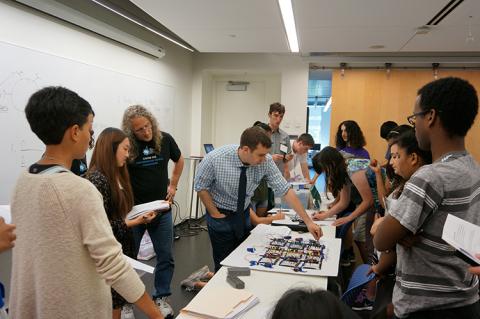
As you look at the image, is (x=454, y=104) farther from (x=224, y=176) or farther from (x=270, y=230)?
(x=270, y=230)

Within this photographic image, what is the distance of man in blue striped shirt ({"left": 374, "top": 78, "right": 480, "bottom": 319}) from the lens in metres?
1.15

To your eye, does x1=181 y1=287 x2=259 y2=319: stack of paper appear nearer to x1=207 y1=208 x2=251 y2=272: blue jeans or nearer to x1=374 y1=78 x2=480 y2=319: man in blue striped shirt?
x1=374 y1=78 x2=480 y2=319: man in blue striped shirt

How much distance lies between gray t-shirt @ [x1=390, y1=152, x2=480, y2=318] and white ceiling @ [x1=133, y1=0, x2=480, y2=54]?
2293 millimetres

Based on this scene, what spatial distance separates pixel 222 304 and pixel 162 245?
141 centimetres

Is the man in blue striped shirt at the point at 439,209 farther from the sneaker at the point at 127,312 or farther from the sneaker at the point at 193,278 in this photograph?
the sneaker at the point at 193,278

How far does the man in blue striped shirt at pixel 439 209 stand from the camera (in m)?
1.15

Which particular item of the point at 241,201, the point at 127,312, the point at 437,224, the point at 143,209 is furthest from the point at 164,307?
the point at 437,224

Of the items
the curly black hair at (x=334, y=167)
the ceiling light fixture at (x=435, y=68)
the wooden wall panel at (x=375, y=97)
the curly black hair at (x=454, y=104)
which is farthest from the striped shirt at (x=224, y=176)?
the ceiling light fixture at (x=435, y=68)

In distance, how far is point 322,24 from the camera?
145 inches

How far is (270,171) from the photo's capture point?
2598mm

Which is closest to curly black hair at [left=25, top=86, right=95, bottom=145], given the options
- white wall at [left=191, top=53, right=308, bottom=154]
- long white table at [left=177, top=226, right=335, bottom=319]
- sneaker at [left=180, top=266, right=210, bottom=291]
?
long white table at [left=177, top=226, right=335, bottom=319]

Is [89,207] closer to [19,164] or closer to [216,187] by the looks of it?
[216,187]

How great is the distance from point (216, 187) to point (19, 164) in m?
1.67

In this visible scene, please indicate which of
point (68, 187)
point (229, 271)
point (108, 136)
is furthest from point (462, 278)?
point (108, 136)
